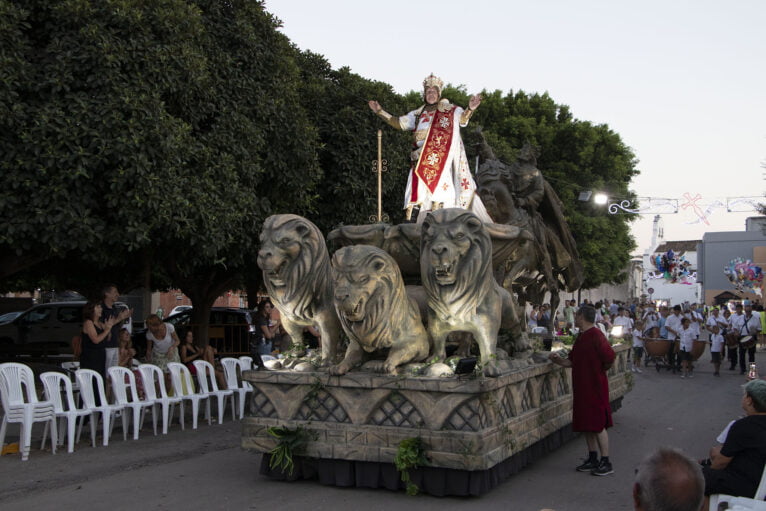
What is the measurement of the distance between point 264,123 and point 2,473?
342 inches

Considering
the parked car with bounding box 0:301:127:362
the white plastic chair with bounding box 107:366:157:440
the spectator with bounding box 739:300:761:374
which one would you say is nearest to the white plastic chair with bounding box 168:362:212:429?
the white plastic chair with bounding box 107:366:157:440

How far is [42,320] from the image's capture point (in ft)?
68.5

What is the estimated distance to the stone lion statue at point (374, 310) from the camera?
6406 millimetres

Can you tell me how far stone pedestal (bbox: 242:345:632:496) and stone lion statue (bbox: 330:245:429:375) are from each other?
0.85ft

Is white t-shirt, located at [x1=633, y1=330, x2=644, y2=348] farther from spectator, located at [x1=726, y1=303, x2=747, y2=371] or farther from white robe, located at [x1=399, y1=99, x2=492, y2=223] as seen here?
white robe, located at [x1=399, y1=99, x2=492, y2=223]

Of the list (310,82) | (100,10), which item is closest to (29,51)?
(100,10)

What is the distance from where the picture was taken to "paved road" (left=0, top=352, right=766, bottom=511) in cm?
623

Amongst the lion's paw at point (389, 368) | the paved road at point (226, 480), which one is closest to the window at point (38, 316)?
the paved road at point (226, 480)

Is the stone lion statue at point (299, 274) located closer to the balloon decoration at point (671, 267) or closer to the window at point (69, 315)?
the window at point (69, 315)

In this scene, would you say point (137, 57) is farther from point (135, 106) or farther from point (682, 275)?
point (682, 275)

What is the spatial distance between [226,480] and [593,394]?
142 inches

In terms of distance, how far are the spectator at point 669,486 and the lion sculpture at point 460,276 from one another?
3.99 m

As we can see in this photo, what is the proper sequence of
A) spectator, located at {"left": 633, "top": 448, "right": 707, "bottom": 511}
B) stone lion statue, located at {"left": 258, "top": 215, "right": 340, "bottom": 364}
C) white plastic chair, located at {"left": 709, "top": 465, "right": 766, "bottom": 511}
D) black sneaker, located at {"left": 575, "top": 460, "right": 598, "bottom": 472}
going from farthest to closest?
black sneaker, located at {"left": 575, "top": 460, "right": 598, "bottom": 472} < stone lion statue, located at {"left": 258, "top": 215, "right": 340, "bottom": 364} < white plastic chair, located at {"left": 709, "top": 465, "right": 766, "bottom": 511} < spectator, located at {"left": 633, "top": 448, "right": 707, "bottom": 511}

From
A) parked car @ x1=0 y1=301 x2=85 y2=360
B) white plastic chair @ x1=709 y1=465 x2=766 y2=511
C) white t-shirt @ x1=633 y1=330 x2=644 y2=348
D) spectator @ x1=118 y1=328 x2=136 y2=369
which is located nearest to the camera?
white plastic chair @ x1=709 y1=465 x2=766 y2=511
